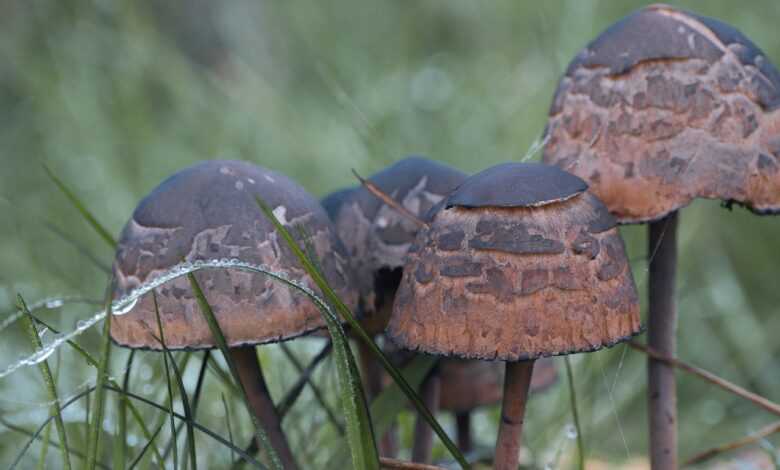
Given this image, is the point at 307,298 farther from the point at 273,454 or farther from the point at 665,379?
the point at 665,379

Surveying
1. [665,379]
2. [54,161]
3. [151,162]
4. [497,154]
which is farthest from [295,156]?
[665,379]

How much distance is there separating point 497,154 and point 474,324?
9.11ft

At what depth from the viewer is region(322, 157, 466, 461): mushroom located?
192 cm

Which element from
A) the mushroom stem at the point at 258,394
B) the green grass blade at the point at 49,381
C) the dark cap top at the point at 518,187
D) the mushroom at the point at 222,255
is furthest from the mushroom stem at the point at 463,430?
the green grass blade at the point at 49,381

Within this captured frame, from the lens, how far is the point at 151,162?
4.46 m

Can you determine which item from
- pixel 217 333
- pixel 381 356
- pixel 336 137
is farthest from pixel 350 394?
pixel 336 137

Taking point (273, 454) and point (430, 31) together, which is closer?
point (273, 454)

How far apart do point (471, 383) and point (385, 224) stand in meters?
0.78

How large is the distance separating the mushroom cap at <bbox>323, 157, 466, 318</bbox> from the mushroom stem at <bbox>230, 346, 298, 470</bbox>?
11.3 inches

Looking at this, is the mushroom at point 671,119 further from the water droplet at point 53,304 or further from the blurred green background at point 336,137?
the blurred green background at point 336,137

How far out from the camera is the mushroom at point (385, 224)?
1.92m

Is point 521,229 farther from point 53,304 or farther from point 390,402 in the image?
point 53,304

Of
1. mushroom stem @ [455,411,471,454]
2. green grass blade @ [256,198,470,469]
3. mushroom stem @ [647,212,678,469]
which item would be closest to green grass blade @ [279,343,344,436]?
green grass blade @ [256,198,470,469]

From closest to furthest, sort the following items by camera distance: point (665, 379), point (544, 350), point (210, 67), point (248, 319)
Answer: point (544, 350) < point (248, 319) < point (665, 379) < point (210, 67)
